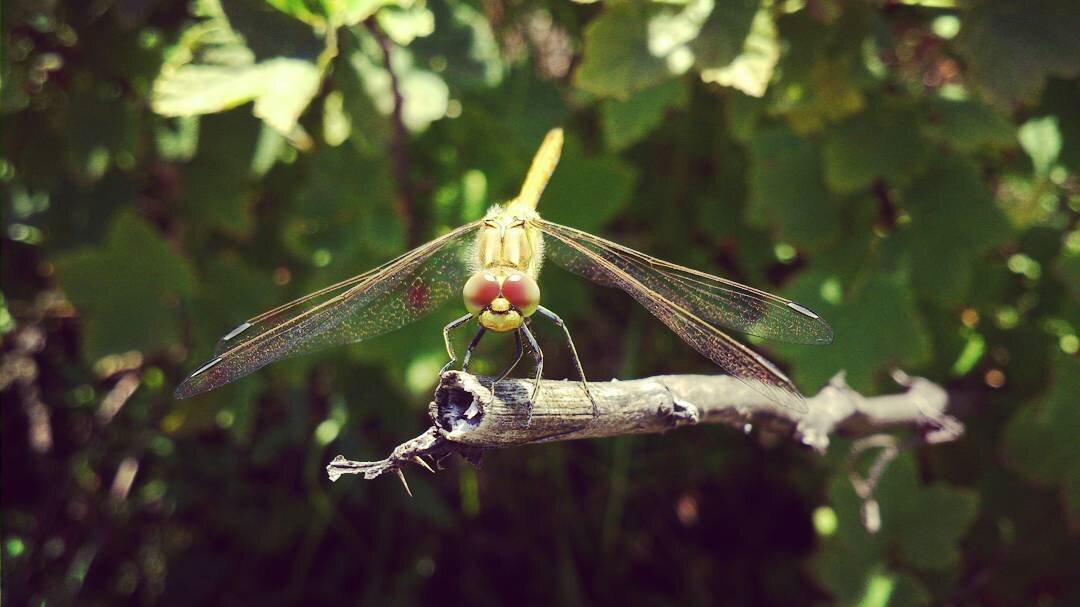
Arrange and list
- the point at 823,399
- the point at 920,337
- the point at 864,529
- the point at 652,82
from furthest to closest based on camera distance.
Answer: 1. the point at 864,529
2. the point at 920,337
3. the point at 652,82
4. the point at 823,399

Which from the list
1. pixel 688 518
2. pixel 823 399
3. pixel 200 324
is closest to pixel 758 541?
pixel 688 518

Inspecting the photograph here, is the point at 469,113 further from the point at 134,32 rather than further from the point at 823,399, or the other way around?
the point at 823,399

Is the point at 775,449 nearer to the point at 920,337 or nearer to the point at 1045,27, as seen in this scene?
the point at 920,337

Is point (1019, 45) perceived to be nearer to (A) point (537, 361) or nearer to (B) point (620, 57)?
(B) point (620, 57)

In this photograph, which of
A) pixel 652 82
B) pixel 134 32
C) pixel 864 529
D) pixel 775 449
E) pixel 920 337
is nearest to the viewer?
pixel 652 82

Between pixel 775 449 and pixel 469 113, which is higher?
pixel 469 113

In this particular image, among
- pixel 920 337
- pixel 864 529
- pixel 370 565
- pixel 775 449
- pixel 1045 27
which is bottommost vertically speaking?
pixel 370 565

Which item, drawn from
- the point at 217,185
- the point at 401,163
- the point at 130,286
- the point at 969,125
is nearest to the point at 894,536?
the point at 969,125

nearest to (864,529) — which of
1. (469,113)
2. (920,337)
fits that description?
(920,337)

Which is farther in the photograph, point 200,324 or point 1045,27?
point 200,324
